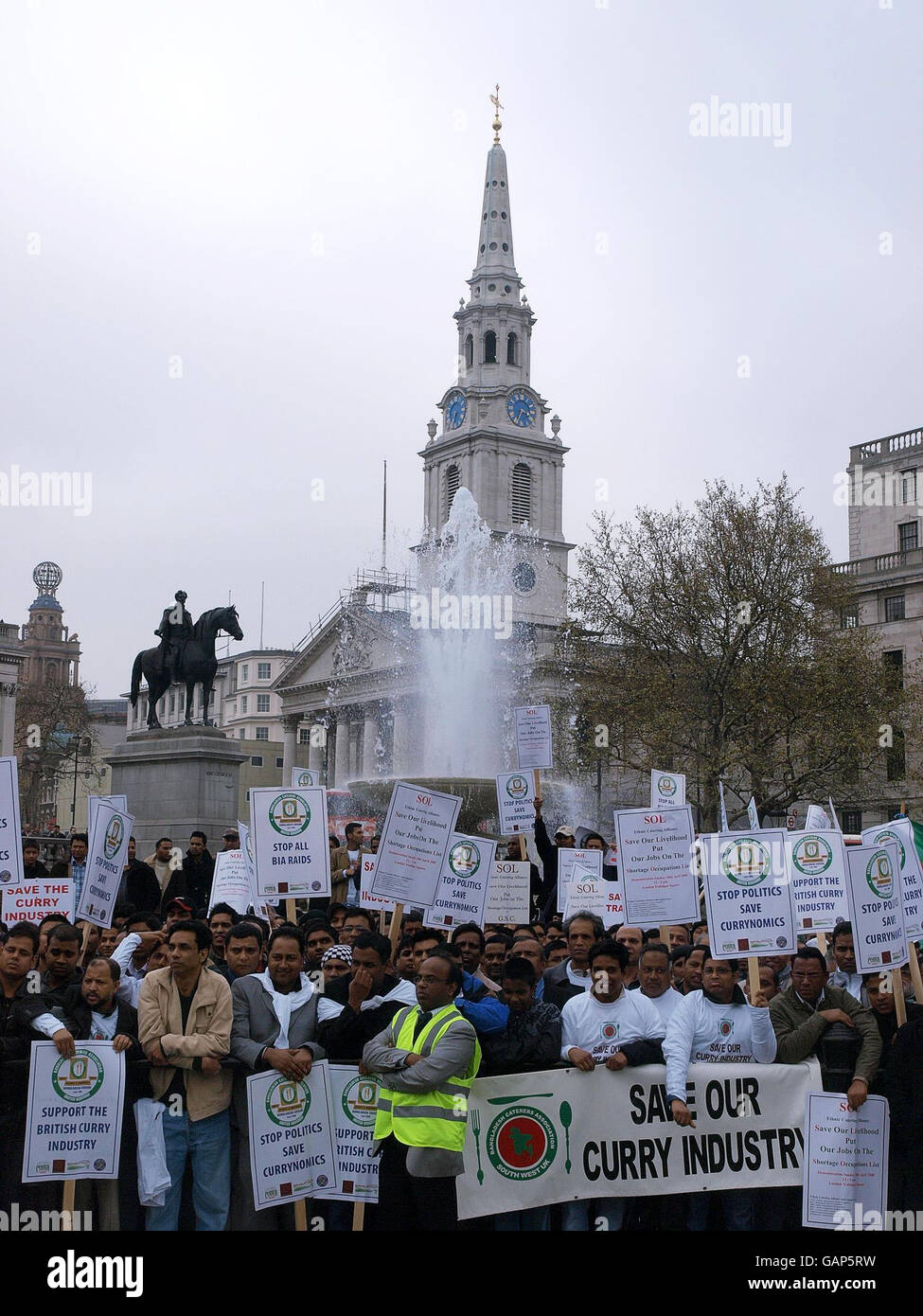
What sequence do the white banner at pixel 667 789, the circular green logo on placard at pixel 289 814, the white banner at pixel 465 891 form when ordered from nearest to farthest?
1. the circular green logo on placard at pixel 289 814
2. the white banner at pixel 465 891
3. the white banner at pixel 667 789

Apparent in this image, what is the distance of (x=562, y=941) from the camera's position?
492 inches

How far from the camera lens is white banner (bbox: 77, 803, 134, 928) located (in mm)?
11531

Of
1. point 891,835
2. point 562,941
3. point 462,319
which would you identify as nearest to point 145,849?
point 562,941

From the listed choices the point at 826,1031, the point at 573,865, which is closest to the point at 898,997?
the point at 826,1031

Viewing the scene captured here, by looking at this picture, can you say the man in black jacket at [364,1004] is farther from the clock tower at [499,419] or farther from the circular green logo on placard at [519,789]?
the clock tower at [499,419]

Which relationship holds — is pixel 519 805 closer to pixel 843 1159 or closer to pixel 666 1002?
pixel 666 1002

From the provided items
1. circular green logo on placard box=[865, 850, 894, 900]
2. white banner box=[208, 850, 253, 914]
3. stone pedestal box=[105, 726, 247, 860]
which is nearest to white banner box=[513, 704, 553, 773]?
white banner box=[208, 850, 253, 914]

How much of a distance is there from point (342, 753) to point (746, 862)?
86754mm

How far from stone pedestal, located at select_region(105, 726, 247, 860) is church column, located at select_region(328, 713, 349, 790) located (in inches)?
2650

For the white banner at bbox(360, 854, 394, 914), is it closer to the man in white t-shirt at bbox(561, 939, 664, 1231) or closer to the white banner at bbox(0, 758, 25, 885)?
the white banner at bbox(0, 758, 25, 885)

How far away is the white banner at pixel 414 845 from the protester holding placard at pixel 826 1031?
3.05 meters

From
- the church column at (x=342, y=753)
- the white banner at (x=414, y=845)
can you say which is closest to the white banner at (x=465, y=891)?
the white banner at (x=414, y=845)

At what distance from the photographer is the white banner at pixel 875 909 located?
9659mm
